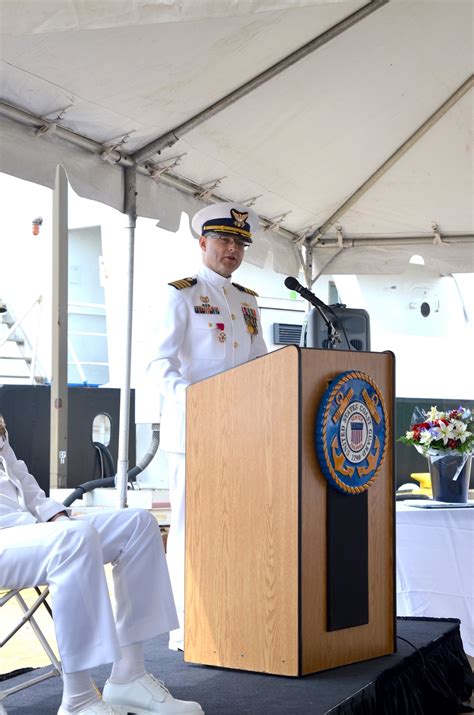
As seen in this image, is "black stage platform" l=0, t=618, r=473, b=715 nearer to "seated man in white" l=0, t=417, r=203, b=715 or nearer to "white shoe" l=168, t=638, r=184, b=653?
"white shoe" l=168, t=638, r=184, b=653

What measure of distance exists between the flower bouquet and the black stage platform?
3.08 ft

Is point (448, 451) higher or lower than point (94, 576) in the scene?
higher

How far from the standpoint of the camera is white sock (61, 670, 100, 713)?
2195 mm

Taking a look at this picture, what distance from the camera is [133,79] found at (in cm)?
441

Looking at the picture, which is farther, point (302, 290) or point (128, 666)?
point (302, 290)

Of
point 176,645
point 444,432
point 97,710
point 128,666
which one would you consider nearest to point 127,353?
point 444,432

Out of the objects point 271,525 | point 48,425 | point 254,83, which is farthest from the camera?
point 48,425

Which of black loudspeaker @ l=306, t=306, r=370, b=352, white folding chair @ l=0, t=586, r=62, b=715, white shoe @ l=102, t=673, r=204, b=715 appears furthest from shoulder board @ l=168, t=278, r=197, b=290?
black loudspeaker @ l=306, t=306, r=370, b=352

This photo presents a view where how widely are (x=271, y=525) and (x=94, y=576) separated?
62 cm

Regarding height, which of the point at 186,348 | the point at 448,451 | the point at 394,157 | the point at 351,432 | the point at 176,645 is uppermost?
the point at 394,157

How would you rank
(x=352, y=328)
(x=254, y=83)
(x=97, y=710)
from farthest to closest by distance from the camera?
(x=352, y=328)
(x=254, y=83)
(x=97, y=710)

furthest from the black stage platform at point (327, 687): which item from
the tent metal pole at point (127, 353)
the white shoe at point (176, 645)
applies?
the tent metal pole at point (127, 353)

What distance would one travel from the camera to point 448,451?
163 inches

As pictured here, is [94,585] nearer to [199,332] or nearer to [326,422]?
[326,422]
